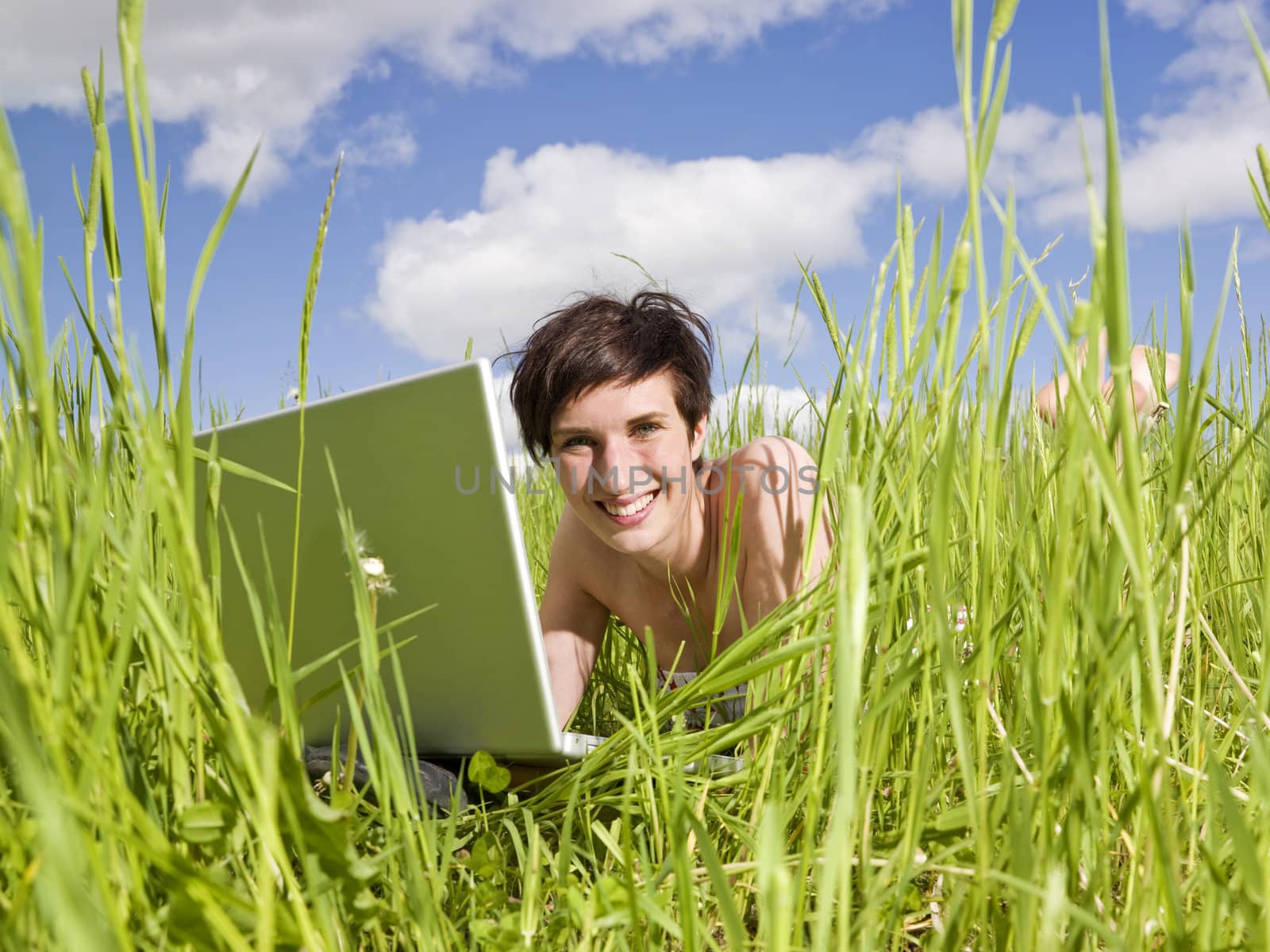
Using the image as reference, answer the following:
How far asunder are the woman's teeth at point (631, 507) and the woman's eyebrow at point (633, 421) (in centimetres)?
20

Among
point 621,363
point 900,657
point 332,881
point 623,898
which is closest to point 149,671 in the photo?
point 332,881

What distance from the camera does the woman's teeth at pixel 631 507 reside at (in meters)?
2.29

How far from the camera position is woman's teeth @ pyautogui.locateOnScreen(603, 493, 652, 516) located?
2289 millimetres

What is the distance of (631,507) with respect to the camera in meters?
2.29

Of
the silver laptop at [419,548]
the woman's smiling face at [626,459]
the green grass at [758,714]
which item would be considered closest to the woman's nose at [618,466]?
the woman's smiling face at [626,459]

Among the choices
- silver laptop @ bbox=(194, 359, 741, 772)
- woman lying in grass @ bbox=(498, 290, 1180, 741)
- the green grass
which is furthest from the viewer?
woman lying in grass @ bbox=(498, 290, 1180, 741)

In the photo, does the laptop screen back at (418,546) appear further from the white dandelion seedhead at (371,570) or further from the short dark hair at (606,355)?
the short dark hair at (606,355)

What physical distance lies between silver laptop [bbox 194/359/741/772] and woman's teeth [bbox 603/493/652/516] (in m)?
0.89

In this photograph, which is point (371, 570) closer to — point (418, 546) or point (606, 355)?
point (418, 546)

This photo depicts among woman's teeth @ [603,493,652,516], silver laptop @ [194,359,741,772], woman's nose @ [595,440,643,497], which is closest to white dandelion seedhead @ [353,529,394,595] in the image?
silver laptop @ [194,359,741,772]

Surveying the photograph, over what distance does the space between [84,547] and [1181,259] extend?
0.75m

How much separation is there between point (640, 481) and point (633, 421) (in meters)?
0.15

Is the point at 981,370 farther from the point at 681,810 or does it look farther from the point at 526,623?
the point at 526,623

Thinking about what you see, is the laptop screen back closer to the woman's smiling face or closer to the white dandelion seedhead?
the white dandelion seedhead
